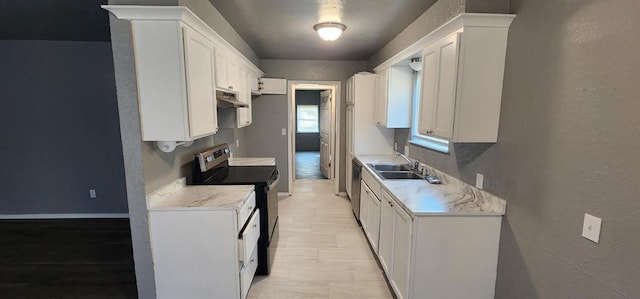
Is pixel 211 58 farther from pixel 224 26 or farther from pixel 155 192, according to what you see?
pixel 155 192

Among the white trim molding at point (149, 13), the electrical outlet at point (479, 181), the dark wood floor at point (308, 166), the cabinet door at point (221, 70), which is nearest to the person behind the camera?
the white trim molding at point (149, 13)

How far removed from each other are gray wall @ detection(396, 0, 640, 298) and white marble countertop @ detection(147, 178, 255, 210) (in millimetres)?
1891

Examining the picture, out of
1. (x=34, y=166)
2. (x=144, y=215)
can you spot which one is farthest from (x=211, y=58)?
(x=34, y=166)

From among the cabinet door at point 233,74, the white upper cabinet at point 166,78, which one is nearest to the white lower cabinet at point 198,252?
the white upper cabinet at point 166,78

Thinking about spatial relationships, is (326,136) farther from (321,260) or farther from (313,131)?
(313,131)

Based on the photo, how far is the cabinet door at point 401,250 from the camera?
2004 mm

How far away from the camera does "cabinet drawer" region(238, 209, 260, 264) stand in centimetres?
210

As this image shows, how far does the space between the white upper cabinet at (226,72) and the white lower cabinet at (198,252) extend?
1165 millimetres

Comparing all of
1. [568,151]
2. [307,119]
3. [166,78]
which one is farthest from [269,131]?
[307,119]

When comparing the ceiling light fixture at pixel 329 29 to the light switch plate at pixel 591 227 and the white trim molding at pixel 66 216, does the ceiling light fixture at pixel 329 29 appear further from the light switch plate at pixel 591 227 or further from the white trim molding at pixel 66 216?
the white trim molding at pixel 66 216

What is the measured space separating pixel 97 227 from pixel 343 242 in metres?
3.24

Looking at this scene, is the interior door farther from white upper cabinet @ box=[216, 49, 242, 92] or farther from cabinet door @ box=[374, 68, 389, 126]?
white upper cabinet @ box=[216, 49, 242, 92]

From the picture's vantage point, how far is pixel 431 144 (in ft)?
9.97

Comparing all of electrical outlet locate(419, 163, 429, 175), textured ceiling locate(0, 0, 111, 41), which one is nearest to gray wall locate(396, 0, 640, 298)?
electrical outlet locate(419, 163, 429, 175)
